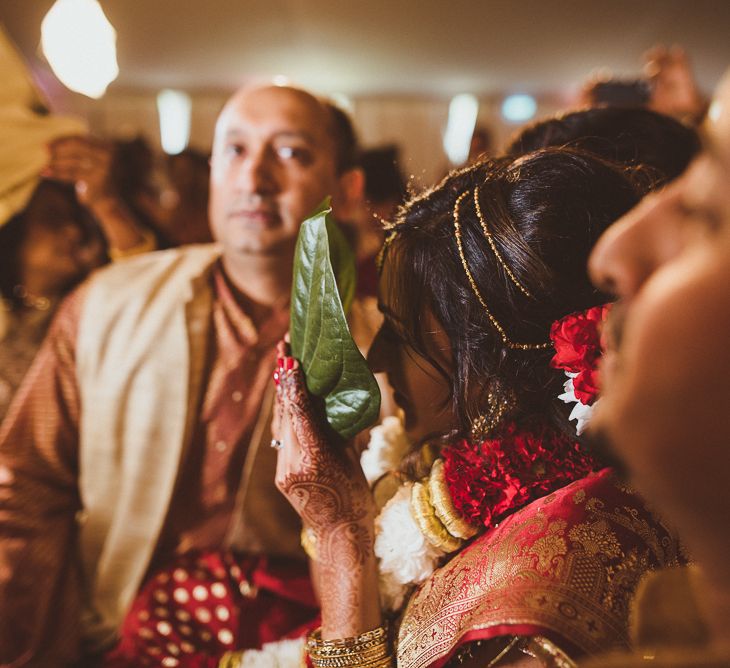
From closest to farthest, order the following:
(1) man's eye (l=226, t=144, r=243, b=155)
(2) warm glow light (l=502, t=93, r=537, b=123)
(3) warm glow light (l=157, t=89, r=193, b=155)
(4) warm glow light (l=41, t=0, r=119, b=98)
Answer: (1) man's eye (l=226, t=144, r=243, b=155) → (4) warm glow light (l=41, t=0, r=119, b=98) → (3) warm glow light (l=157, t=89, r=193, b=155) → (2) warm glow light (l=502, t=93, r=537, b=123)

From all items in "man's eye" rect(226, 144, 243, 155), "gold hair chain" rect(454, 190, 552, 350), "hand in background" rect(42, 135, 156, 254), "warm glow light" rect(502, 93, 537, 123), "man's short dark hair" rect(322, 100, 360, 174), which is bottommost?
"gold hair chain" rect(454, 190, 552, 350)

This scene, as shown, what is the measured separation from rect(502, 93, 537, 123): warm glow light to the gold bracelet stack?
7.14 m

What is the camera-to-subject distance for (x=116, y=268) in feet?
4.62

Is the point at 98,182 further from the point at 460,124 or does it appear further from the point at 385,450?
the point at 460,124

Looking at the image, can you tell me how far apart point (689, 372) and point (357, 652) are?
61 centimetres

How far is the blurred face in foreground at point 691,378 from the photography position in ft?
0.96

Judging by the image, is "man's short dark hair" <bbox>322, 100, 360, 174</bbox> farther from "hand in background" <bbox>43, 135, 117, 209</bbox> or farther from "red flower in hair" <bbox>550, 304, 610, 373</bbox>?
"red flower in hair" <bbox>550, 304, 610, 373</bbox>

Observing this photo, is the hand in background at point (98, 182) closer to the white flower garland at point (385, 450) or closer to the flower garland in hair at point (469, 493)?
the white flower garland at point (385, 450)

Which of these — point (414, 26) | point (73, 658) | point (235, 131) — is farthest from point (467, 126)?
point (73, 658)

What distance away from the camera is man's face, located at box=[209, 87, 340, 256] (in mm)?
1238

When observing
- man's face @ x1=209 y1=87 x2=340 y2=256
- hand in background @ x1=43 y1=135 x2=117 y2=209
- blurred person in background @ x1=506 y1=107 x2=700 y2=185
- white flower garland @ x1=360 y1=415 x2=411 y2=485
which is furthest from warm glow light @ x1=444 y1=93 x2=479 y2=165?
white flower garland @ x1=360 y1=415 x2=411 y2=485

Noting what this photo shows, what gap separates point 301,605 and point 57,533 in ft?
1.76

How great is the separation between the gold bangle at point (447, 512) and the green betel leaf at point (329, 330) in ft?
0.47

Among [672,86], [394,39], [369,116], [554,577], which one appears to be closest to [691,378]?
[554,577]
